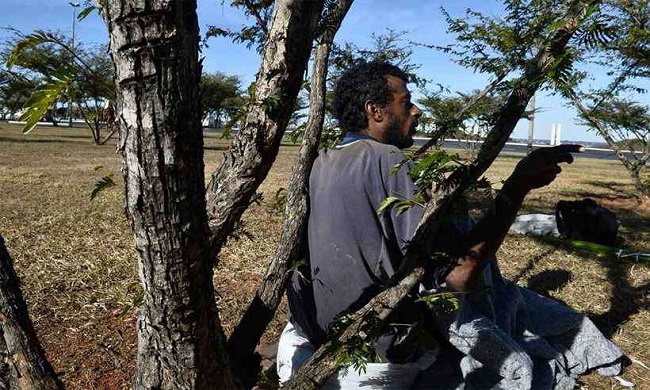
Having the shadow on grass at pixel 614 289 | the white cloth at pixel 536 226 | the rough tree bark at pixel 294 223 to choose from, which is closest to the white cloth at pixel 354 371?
the rough tree bark at pixel 294 223

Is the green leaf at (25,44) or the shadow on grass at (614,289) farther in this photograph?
the shadow on grass at (614,289)

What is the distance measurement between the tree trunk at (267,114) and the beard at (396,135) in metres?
0.72

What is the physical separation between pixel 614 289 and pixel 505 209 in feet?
10.1

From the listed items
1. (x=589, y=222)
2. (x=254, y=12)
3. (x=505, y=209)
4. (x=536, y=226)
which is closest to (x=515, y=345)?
(x=505, y=209)

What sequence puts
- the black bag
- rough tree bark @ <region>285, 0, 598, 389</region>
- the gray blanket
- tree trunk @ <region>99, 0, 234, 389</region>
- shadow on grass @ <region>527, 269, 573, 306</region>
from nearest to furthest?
tree trunk @ <region>99, 0, 234, 389</region>
rough tree bark @ <region>285, 0, 598, 389</region>
the gray blanket
shadow on grass @ <region>527, 269, 573, 306</region>
the black bag

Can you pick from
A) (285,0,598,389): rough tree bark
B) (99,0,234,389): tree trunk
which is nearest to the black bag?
(285,0,598,389): rough tree bark

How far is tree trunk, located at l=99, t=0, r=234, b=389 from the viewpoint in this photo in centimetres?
93

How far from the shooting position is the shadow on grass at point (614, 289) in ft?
12.1

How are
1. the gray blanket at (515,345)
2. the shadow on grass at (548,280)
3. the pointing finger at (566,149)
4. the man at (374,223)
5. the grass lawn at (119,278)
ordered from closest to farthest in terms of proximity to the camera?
the pointing finger at (566,149)
the man at (374,223)
the gray blanket at (515,345)
the grass lawn at (119,278)
the shadow on grass at (548,280)

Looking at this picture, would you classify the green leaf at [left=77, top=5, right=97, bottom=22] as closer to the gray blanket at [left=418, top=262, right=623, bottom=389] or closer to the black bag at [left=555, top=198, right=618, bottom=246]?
the gray blanket at [left=418, top=262, right=623, bottom=389]

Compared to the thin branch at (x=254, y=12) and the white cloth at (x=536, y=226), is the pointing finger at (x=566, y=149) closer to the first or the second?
the thin branch at (x=254, y=12)

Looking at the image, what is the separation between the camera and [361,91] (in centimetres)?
223

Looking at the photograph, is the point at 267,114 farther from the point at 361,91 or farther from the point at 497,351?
the point at 497,351

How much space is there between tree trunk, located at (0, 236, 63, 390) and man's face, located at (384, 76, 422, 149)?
1411mm
